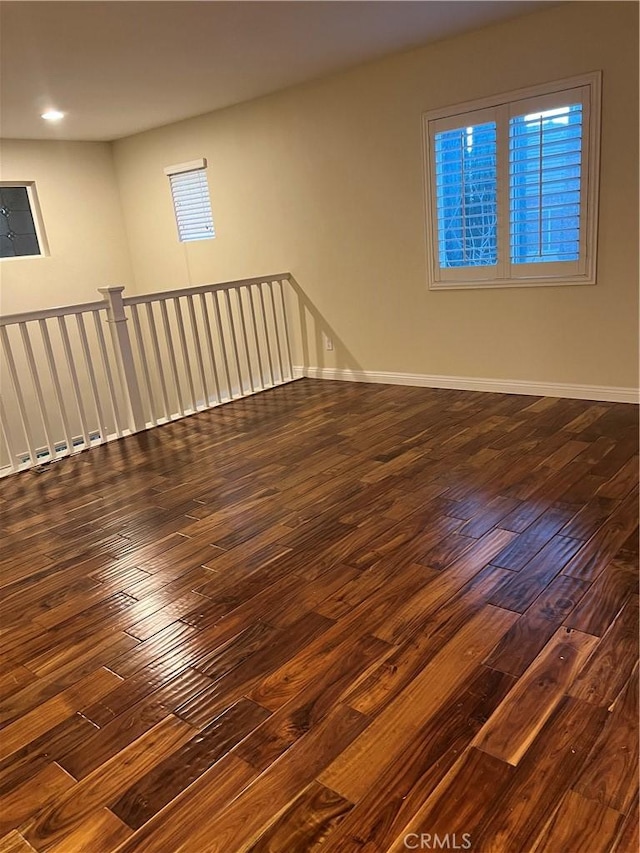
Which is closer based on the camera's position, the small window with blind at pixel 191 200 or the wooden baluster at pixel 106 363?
the wooden baluster at pixel 106 363

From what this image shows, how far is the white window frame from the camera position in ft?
20.0

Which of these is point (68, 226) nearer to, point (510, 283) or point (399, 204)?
point (399, 204)

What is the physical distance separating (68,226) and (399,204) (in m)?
3.69

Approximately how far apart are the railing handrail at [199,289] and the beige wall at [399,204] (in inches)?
8.1

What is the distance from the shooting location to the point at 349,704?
5.53 ft

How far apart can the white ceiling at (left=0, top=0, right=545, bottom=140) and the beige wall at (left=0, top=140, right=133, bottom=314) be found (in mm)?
981

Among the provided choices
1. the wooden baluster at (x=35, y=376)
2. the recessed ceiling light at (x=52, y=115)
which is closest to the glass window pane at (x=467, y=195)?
the wooden baluster at (x=35, y=376)

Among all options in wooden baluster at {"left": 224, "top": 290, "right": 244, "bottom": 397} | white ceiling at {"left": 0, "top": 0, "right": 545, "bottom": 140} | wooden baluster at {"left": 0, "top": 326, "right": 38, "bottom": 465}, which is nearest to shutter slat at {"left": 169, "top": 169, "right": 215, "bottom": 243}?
white ceiling at {"left": 0, "top": 0, "right": 545, "bottom": 140}

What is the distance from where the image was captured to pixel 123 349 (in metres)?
4.44

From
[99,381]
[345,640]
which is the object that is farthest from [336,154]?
[345,640]

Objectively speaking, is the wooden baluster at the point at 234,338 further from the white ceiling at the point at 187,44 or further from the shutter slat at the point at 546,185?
the shutter slat at the point at 546,185

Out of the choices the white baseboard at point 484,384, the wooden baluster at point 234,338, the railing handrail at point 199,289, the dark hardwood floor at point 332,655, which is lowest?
the dark hardwood floor at point 332,655

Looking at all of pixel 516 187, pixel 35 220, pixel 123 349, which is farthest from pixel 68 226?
pixel 516 187

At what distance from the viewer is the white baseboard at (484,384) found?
410 centimetres
